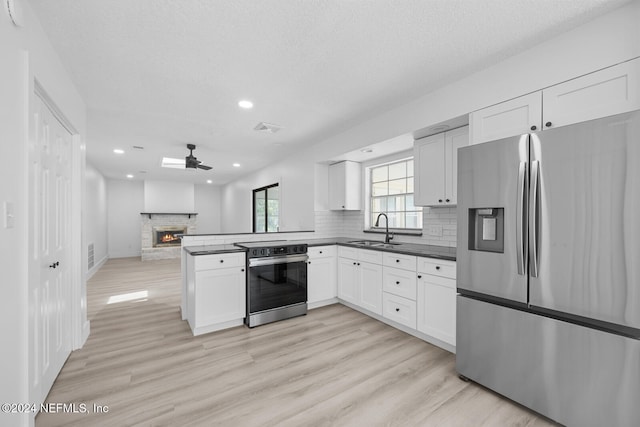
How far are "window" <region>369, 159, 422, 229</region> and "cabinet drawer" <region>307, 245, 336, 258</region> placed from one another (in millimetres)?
882

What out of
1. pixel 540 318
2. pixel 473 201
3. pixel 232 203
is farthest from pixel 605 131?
pixel 232 203

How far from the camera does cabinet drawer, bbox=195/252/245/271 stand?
9.77ft

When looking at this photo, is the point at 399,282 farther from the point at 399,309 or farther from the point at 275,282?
the point at 275,282

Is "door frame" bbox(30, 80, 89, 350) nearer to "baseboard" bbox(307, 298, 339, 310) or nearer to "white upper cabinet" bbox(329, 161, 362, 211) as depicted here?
"baseboard" bbox(307, 298, 339, 310)

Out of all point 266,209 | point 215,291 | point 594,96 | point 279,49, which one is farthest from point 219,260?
point 266,209

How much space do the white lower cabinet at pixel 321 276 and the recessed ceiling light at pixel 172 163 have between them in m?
4.23

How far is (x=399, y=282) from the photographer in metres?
3.07

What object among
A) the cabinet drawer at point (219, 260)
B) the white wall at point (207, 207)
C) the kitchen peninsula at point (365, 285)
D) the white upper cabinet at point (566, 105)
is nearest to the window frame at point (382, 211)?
the kitchen peninsula at point (365, 285)

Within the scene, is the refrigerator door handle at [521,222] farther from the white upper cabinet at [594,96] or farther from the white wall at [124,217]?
the white wall at [124,217]

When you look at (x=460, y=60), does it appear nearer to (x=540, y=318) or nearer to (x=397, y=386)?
(x=540, y=318)

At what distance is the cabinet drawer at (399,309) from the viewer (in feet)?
9.59

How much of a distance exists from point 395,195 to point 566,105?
2.31 m

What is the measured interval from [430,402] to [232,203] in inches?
330

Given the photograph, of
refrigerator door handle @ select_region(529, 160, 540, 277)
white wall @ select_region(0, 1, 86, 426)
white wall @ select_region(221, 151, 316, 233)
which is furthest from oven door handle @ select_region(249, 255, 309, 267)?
refrigerator door handle @ select_region(529, 160, 540, 277)
